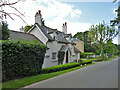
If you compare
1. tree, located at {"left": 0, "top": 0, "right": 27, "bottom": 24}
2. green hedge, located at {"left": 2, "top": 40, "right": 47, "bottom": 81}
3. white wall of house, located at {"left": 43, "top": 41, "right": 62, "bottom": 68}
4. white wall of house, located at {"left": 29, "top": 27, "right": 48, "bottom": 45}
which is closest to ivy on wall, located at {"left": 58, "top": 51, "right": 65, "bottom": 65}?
white wall of house, located at {"left": 43, "top": 41, "right": 62, "bottom": 68}

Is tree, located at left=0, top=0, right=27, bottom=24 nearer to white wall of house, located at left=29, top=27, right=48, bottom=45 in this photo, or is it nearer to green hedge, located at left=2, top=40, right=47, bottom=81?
green hedge, located at left=2, top=40, right=47, bottom=81

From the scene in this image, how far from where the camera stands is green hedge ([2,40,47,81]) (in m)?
8.19

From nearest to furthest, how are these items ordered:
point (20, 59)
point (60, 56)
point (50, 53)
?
1. point (20, 59)
2. point (50, 53)
3. point (60, 56)

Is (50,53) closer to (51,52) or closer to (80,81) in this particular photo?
(51,52)

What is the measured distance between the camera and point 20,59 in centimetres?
941

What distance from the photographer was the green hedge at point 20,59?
26.9ft

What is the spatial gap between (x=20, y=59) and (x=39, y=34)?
1178 centimetres

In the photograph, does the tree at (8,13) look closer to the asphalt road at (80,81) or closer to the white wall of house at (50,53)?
the asphalt road at (80,81)

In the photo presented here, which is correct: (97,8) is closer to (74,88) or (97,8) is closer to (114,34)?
(74,88)

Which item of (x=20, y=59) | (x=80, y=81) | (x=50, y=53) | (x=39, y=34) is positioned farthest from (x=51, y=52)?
(x=80, y=81)

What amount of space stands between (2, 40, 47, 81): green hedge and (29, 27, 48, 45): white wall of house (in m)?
7.67

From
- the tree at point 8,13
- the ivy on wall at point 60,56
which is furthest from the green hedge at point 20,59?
the ivy on wall at point 60,56

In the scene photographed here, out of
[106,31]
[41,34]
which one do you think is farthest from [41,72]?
[106,31]

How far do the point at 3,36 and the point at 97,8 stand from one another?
12.8 metres
